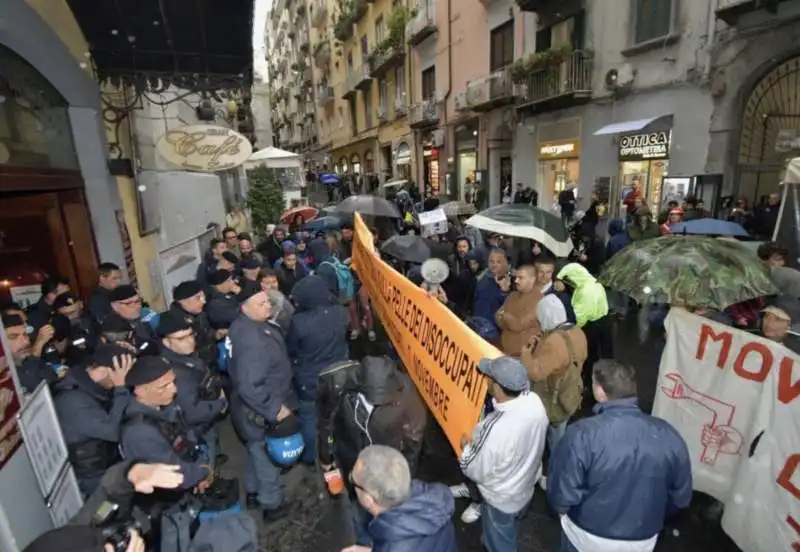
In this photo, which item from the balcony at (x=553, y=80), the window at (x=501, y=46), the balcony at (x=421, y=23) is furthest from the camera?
the balcony at (x=421, y=23)

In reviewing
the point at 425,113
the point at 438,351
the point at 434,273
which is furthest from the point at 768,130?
the point at 425,113

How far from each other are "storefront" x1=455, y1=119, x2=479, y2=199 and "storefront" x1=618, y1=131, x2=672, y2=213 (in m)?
7.46

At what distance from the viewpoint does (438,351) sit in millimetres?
3795

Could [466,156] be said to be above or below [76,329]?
above

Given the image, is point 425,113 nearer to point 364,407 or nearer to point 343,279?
Result: point 343,279

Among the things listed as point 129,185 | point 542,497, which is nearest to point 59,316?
point 129,185

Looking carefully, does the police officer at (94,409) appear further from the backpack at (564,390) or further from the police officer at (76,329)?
the backpack at (564,390)

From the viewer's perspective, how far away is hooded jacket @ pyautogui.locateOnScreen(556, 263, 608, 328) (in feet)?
13.4

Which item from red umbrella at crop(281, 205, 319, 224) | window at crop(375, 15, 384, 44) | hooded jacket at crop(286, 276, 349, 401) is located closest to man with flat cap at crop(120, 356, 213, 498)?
hooded jacket at crop(286, 276, 349, 401)

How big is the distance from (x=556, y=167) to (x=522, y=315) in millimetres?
14030

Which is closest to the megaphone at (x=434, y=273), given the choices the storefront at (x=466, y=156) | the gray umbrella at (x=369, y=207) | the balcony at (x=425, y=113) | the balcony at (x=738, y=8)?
the gray umbrella at (x=369, y=207)

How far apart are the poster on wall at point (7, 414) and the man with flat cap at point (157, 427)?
56cm

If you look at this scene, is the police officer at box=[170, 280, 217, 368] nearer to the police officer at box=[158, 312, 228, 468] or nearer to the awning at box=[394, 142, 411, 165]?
the police officer at box=[158, 312, 228, 468]

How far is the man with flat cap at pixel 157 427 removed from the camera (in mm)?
2508
